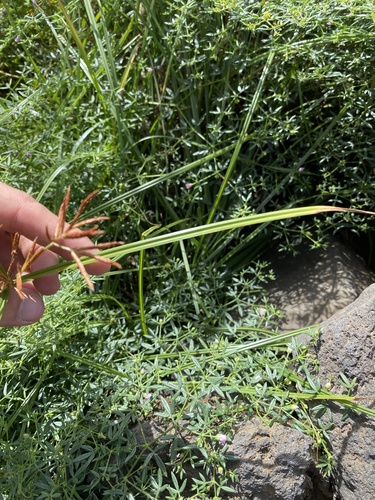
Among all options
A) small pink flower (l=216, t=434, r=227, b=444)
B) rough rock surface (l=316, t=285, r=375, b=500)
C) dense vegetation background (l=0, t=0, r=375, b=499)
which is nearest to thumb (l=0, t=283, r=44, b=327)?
dense vegetation background (l=0, t=0, r=375, b=499)

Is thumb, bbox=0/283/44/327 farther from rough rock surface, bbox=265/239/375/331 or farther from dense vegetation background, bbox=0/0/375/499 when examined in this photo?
rough rock surface, bbox=265/239/375/331

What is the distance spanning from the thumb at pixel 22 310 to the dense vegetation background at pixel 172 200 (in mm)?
288

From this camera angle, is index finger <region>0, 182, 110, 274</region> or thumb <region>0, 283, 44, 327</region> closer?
thumb <region>0, 283, 44, 327</region>

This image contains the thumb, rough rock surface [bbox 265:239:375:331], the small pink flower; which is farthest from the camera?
rough rock surface [bbox 265:239:375:331]

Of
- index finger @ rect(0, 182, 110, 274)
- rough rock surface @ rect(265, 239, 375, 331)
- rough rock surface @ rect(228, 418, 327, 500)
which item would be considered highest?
index finger @ rect(0, 182, 110, 274)

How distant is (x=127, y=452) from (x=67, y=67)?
1.31 meters

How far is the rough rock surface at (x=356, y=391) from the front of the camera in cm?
133

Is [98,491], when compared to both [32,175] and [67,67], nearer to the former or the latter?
[32,175]

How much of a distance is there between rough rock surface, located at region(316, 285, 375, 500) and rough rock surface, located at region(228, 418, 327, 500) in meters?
0.09

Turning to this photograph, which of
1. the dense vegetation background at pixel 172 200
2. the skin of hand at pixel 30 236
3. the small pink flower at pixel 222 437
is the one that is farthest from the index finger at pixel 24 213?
the small pink flower at pixel 222 437

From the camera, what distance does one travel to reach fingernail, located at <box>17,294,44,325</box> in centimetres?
114

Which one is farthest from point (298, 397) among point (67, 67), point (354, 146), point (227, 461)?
point (67, 67)

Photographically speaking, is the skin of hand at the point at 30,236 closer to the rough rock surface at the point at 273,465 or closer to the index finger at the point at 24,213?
the index finger at the point at 24,213

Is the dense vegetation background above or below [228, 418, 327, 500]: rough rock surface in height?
above
